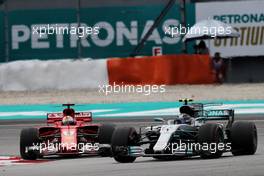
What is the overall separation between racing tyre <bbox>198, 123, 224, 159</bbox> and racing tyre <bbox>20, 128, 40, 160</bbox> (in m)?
3.23

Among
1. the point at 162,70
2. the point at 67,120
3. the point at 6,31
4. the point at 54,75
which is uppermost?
the point at 6,31

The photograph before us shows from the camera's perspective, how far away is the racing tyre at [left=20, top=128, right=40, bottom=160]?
15.1 m

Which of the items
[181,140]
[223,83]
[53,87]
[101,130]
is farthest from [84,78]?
[181,140]

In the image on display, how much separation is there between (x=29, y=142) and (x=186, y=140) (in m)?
3.02

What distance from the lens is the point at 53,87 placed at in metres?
29.6

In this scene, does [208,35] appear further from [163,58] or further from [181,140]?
[181,140]

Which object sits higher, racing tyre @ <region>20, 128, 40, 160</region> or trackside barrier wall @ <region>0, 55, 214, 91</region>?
trackside barrier wall @ <region>0, 55, 214, 91</region>

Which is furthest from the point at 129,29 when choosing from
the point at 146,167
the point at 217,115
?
the point at 146,167

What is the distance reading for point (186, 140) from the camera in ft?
43.6

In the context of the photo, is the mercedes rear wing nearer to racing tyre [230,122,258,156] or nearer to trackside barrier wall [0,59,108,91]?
racing tyre [230,122,258,156]

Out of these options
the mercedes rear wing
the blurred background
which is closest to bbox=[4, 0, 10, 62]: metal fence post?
the blurred background

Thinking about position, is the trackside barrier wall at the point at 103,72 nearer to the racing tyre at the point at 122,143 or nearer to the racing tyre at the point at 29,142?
the racing tyre at the point at 29,142

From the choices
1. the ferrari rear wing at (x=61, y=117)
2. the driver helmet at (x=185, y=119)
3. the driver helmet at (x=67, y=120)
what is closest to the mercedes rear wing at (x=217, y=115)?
the driver helmet at (x=185, y=119)

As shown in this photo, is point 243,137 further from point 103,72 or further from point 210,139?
point 103,72
